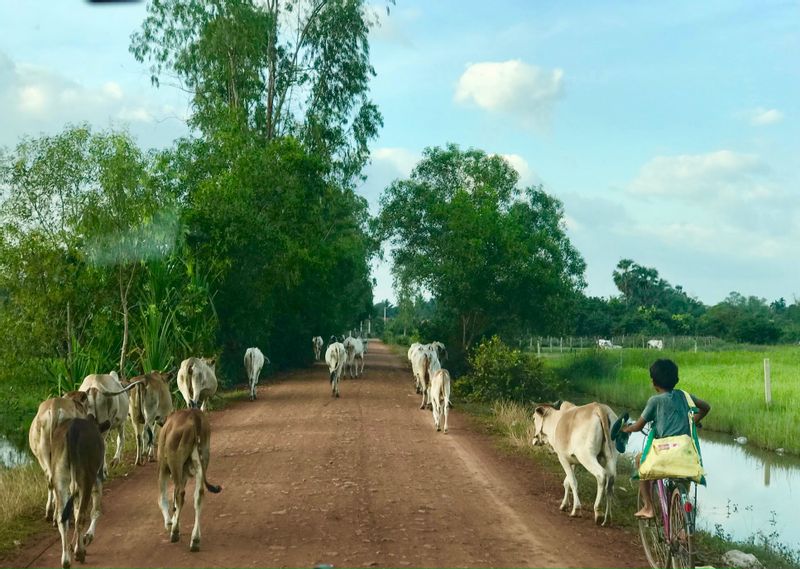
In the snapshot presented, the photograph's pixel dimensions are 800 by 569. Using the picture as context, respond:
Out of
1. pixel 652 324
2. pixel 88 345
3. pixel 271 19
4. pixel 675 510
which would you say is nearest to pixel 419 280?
pixel 271 19

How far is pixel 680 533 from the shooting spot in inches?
271

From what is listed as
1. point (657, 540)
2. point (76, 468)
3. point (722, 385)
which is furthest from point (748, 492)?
point (722, 385)

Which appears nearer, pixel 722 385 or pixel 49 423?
pixel 49 423

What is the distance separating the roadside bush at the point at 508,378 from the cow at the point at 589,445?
1350cm

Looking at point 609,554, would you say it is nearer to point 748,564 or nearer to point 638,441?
point 748,564

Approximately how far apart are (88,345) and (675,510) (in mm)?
13554

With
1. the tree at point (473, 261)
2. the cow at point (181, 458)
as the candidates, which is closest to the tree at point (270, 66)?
the tree at point (473, 261)

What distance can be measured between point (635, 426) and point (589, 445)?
1948 mm

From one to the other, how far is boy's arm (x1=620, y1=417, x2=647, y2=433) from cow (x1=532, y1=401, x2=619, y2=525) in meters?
1.48

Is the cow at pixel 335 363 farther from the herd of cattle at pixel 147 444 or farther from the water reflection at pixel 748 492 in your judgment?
the herd of cattle at pixel 147 444

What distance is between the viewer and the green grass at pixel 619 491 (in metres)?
9.09

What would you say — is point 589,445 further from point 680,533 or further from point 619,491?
point 619,491

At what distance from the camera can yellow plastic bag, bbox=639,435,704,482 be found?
681cm

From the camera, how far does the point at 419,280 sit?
34.5m
